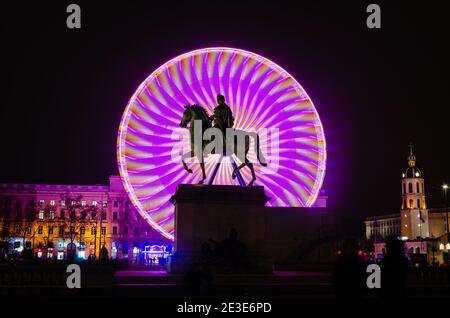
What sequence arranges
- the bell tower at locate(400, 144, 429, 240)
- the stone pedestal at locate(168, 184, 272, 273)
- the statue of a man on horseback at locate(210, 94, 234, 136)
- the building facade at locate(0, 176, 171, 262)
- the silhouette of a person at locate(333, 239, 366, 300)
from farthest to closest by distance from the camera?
1. the bell tower at locate(400, 144, 429, 240)
2. the building facade at locate(0, 176, 171, 262)
3. the statue of a man on horseback at locate(210, 94, 234, 136)
4. the stone pedestal at locate(168, 184, 272, 273)
5. the silhouette of a person at locate(333, 239, 366, 300)

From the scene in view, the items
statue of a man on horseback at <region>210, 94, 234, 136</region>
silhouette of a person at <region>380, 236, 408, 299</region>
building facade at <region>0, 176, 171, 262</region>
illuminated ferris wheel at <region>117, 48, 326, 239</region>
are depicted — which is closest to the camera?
silhouette of a person at <region>380, 236, 408, 299</region>

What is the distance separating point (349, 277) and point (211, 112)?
28073mm

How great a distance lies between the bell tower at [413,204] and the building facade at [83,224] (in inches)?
2608

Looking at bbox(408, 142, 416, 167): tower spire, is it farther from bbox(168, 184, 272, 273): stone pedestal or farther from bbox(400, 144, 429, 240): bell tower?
bbox(168, 184, 272, 273): stone pedestal

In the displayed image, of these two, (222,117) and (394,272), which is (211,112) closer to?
(222,117)

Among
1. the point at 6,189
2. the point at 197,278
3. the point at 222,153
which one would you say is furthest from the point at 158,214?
the point at 6,189

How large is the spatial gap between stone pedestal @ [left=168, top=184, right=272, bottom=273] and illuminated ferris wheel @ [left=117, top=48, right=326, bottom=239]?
26.9 feet

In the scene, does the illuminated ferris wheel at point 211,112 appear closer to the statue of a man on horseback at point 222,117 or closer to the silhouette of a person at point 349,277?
the statue of a man on horseback at point 222,117

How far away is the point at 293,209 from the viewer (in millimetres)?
43750

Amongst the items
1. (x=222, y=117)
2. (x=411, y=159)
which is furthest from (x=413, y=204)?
(x=222, y=117)

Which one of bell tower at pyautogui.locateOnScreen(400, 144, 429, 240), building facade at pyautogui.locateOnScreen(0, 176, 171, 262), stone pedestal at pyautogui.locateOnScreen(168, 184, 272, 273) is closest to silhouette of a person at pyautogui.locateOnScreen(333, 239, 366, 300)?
stone pedestal at pyautogui.locateOnScreen(168, 184, 272, 273)

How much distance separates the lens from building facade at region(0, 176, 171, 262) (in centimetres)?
9012

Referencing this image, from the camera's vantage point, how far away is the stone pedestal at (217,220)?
23.7 metres
